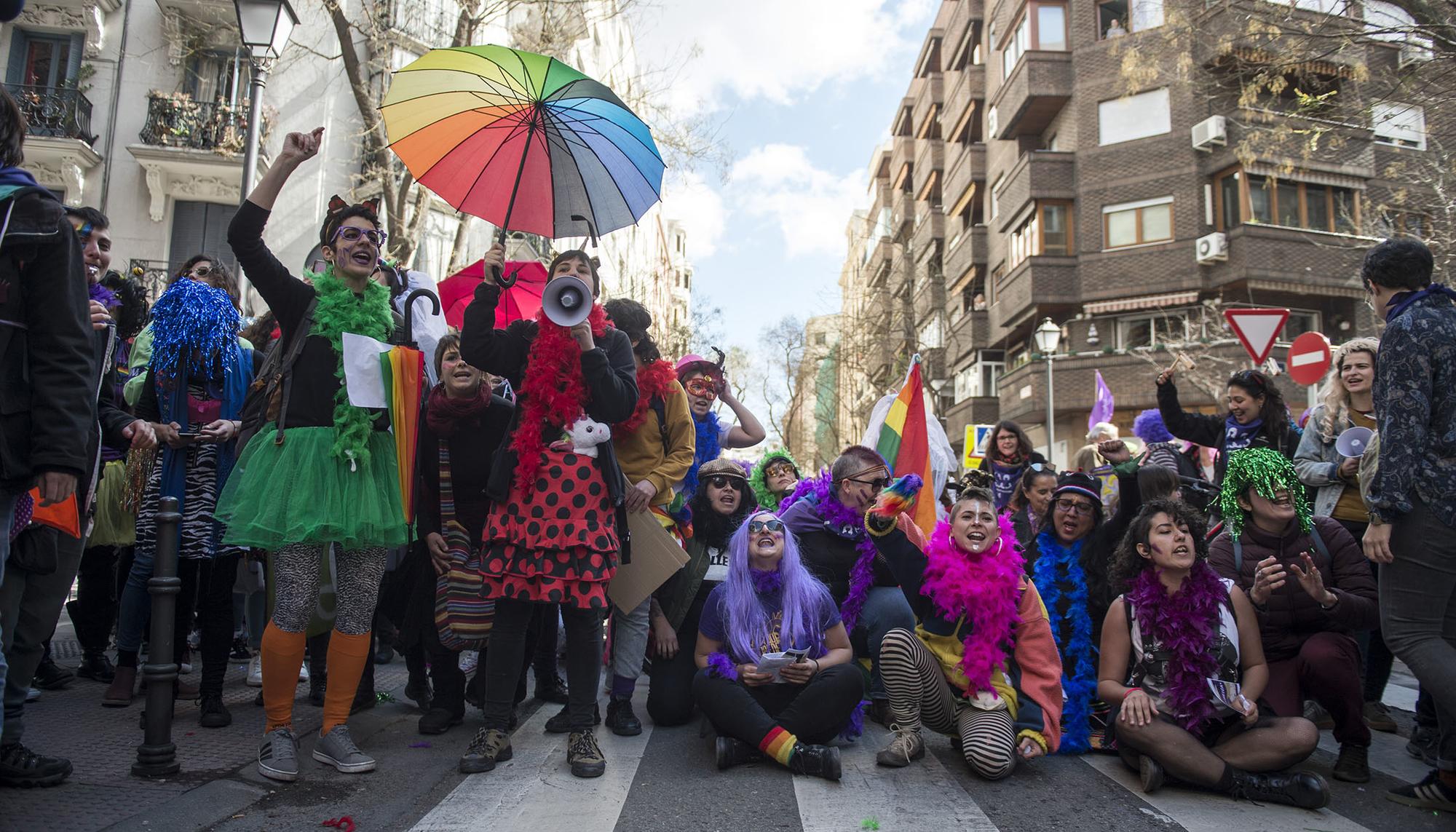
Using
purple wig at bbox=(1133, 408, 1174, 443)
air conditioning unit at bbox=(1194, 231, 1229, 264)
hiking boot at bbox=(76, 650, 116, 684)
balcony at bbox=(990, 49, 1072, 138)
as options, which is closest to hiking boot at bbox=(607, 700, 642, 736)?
hiking boot at bbox=(76, 650, 116, 684)

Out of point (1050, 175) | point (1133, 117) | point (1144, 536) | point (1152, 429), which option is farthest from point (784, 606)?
point (1133, 117)

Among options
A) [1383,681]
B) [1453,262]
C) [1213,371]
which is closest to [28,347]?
[1383,681]

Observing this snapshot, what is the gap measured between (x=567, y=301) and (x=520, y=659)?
1.51 m

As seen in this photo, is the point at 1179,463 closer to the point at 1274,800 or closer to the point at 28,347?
the point at 1274,800

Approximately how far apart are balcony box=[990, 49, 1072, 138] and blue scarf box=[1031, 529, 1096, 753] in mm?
24458

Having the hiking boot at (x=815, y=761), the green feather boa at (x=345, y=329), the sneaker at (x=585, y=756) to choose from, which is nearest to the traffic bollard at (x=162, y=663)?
the green feather boa at (x=345, y=329)

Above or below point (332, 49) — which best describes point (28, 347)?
below

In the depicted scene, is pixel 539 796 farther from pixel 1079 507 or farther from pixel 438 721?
pixel 1079 507

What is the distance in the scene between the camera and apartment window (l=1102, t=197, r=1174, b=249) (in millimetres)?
24656

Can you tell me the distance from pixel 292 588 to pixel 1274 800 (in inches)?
152

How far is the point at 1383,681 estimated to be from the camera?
5.05 metres

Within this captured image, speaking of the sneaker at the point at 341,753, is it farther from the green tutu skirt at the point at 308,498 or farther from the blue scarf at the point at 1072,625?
the blue scarf at the point at 1072,625

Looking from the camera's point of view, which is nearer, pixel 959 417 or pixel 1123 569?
pixel 1123 569

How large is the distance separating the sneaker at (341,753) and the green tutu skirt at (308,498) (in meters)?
0.75
